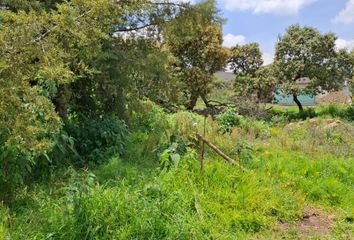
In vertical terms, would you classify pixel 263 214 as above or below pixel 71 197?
below

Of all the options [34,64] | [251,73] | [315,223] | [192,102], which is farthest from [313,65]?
[34,64]

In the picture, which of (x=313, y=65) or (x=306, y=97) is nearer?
(x=313, y=65)

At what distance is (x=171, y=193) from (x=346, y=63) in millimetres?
14287

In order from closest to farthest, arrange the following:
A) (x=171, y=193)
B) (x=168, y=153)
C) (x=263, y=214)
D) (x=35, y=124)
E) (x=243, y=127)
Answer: (x=35, y=124)
(x=171, y=193)
(x=263, y=214)
(x=168, y=153)
(x=243, y=127)

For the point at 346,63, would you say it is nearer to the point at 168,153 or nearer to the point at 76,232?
the point at 168,153

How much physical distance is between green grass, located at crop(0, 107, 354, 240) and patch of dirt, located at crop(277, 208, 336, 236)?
5cm

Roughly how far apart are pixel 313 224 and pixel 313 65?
42.7ft

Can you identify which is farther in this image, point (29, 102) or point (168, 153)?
point (168, 153)

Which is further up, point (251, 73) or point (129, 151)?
point (251, 73)

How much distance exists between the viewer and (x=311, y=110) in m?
16.2

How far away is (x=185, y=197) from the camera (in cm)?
402

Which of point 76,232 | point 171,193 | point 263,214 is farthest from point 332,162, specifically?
point 76,232

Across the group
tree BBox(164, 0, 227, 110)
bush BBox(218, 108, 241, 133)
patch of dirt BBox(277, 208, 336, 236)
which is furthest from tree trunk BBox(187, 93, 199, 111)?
patch of dirt BBox(277, 208, 336, 236)

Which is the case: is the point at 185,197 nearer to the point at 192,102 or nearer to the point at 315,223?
the point at 315,223
